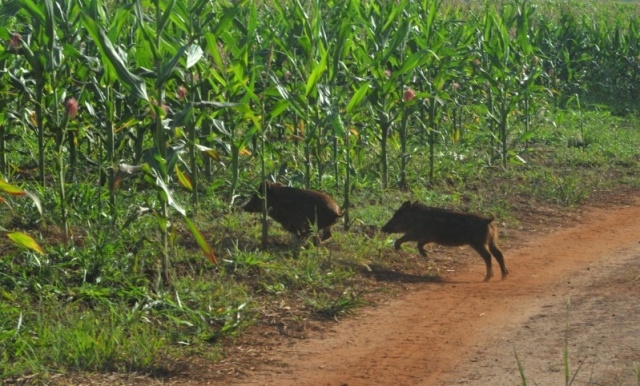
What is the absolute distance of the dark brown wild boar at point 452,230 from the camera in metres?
9.45

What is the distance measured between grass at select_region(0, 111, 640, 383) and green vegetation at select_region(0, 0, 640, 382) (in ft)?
0.06

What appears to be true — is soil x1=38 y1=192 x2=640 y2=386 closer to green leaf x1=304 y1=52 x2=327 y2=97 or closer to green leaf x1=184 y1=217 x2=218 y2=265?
green leaf x1=184 y1=217 x2=218 y2=265

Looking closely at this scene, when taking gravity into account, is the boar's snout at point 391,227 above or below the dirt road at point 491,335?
above

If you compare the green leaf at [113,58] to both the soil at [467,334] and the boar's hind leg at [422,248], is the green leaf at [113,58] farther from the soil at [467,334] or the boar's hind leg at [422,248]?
the boar's hind leg at [422,248]

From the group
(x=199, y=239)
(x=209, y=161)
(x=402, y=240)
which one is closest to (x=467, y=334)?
(x=199, y=239)

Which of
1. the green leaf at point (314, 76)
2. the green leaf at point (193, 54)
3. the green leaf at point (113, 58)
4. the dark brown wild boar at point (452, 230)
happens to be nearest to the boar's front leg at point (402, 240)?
the dark brown wild boar at point (452, 230)

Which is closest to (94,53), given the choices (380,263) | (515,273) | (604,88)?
(380,263)

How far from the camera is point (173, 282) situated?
7.70 meters

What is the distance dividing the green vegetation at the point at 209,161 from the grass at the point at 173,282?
2 cm

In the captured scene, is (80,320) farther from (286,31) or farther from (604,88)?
(604,88)

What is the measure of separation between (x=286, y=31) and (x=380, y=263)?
3.76 meters

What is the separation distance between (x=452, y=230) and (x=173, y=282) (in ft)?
9.22

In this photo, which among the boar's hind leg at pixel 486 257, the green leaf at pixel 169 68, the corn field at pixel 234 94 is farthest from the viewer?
the boar's hind leg at pixel 486 257

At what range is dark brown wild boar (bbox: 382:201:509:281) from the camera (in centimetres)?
945
